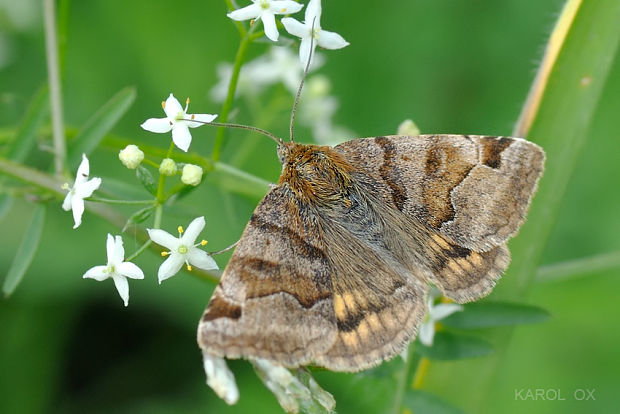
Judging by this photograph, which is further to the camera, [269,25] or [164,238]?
[269,25]

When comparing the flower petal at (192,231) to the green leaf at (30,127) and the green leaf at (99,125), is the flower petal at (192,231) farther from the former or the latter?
the green leaf at (30,127)

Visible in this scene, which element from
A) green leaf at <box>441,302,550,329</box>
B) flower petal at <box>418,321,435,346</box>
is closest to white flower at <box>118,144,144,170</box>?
flower petal at <box>418,321,435,346</box>

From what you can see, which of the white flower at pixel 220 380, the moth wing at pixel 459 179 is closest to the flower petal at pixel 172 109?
the moth wing at pixel 459 179

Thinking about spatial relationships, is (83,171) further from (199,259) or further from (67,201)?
(199,259)

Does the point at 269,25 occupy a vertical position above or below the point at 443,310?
above

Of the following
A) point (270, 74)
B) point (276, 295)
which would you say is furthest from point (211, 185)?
point (276, 295)

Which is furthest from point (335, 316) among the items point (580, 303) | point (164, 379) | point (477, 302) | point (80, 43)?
point (80, 43)
